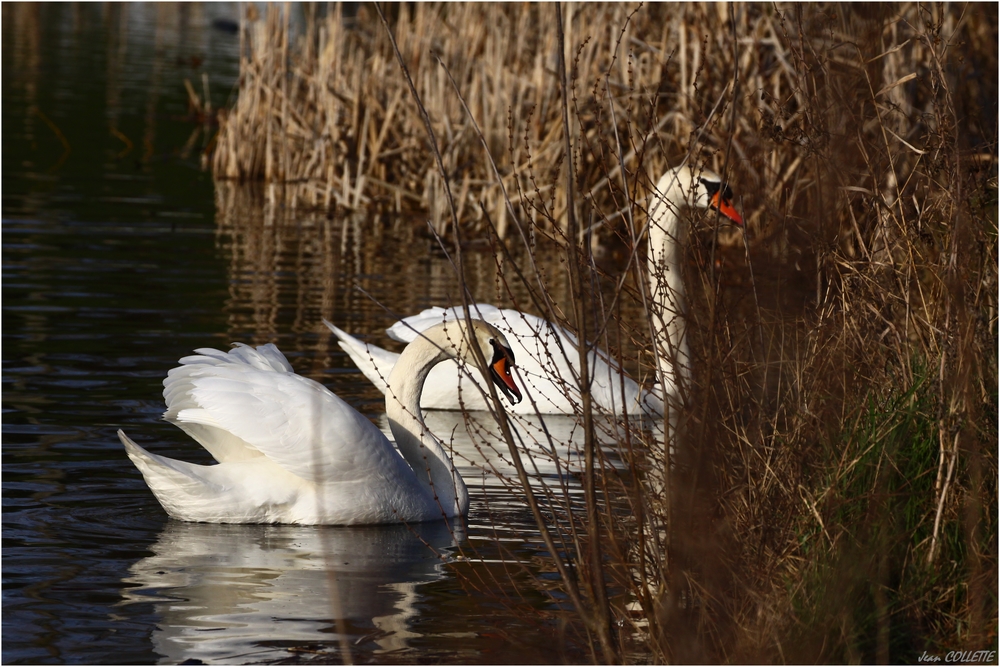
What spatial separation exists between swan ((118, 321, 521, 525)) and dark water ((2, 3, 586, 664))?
0.10 meters

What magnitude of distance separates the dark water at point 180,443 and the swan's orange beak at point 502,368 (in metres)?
0.39

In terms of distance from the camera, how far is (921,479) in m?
4.23

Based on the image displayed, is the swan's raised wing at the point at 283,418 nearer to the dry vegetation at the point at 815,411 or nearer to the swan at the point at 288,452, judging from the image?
the swan at the point at 288,452

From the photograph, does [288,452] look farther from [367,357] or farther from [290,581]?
[367,357]

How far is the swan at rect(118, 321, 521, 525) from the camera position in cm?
527

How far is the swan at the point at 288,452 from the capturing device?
5270 mm

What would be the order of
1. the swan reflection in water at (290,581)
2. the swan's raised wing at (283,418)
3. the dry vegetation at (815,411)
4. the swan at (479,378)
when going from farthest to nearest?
1. the swan at (479,378)
2. the swan's raised wing at (283,418)
3. the swan reflection in water at (290,581)
4. the dry vegetation at (815,411)

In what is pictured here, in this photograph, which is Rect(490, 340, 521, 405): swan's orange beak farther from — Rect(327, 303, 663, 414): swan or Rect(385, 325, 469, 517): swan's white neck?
Rect(327, 303, 663, 414): swan

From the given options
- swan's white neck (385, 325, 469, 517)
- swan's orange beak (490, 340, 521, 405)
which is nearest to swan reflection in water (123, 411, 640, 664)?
swan's white neck (385, 325, 469, 517)

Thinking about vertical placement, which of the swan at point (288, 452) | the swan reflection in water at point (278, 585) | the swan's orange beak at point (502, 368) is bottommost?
the swan reflection in water at point (278, 585)

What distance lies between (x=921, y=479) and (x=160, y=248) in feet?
30.0

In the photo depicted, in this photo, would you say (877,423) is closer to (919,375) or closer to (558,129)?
(919,375)

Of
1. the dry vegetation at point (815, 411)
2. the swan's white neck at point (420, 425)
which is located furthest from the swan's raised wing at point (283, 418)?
the dry vegetation at point (815, 411)

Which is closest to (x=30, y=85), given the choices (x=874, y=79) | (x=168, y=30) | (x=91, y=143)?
(x=91, y=143)
